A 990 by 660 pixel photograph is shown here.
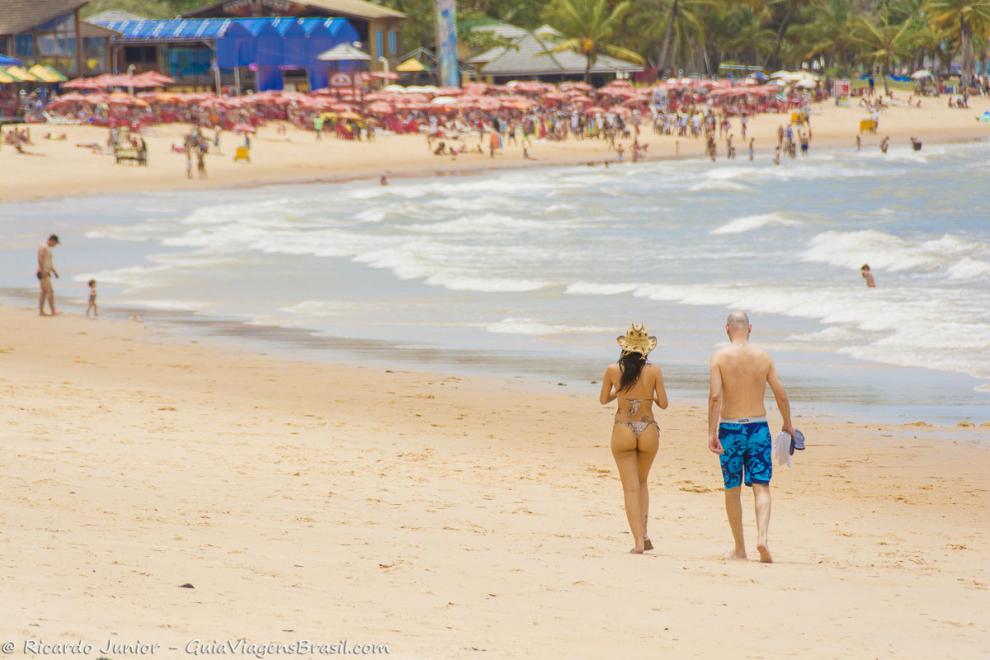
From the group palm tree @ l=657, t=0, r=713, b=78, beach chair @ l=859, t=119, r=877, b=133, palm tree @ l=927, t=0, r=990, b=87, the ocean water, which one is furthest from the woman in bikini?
palm tree @ l=927, t=0, r=990, b=87

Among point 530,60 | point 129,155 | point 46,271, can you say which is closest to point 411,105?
point 129,155

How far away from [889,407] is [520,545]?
649 centimetres

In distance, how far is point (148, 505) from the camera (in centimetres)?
815

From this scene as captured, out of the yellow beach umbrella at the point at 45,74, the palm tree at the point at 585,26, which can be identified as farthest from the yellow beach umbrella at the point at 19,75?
the palm tree at the point at 585,26

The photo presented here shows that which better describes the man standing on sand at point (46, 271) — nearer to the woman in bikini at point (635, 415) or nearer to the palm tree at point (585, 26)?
the woman in bikini at point (635, 415)

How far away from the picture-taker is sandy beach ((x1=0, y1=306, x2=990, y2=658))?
5.90 m

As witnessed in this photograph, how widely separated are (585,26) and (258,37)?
1938cm

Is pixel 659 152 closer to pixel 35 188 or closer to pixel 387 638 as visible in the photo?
pixel 35 188

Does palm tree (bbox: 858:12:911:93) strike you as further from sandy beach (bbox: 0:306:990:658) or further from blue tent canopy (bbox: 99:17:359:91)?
sandy beach (bbox: 0:306:990:658)

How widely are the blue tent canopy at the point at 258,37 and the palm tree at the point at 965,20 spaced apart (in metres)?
41.6

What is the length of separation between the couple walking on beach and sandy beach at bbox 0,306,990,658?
31 centimetres

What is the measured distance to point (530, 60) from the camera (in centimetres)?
8012

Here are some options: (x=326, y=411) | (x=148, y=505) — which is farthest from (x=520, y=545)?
(x=326, y=411)

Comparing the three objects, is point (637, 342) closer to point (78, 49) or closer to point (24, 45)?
point (24, 45)
